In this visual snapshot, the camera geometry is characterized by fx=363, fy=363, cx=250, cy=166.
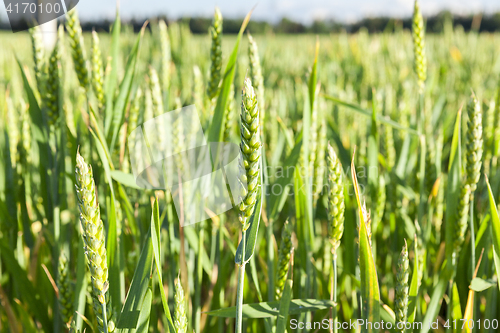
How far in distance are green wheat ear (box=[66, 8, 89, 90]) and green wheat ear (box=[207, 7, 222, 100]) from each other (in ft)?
0.84

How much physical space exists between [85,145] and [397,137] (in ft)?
3.45

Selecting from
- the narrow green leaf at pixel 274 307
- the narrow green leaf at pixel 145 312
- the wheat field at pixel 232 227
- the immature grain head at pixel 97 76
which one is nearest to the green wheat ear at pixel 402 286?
the wheat field at pixel 232 227

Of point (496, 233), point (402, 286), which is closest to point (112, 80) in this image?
point (402, 286)

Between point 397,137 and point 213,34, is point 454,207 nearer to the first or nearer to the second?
point 213,34

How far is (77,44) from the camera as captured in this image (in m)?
0.72

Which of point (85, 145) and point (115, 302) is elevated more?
point (85, 145)

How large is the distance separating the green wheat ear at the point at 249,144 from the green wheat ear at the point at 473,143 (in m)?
0.42

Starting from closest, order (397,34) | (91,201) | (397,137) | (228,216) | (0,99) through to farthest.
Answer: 1. (91,201)
2. (228,216)
3. (397,137)
4. (0,99)
5. (397,34)

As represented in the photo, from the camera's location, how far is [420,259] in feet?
2.23

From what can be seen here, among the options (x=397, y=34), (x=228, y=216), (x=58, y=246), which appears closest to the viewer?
(x=58, y=246)

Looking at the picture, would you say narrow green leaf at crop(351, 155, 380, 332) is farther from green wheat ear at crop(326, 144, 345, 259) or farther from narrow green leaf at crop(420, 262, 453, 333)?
narrow green leaf at crop(420, 262, 453, 333)

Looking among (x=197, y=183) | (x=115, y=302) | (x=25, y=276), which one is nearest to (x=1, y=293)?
(x=25, y=276)

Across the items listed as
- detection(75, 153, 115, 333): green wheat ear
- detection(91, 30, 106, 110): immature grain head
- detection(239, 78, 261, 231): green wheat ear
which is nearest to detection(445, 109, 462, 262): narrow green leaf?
detection(239, 78, 261, 231): green wheat ear

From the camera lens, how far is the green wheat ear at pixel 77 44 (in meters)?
0.71
